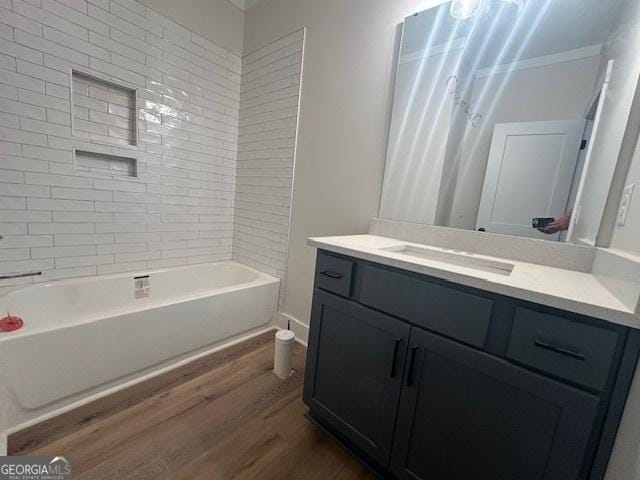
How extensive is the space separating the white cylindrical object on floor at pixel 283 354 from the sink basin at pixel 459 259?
2.94 ft

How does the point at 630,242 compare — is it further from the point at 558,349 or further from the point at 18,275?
the point at 18,275

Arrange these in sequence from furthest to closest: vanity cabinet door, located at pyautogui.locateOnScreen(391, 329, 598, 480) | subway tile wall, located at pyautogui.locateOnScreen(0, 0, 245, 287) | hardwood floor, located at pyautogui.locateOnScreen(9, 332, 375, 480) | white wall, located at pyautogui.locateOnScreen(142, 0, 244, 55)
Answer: white wall, located at pyautogui.locateOnScreen(142, 0, 244, 55) → subway tile wall, located at pyautogui.locateOnScreen(0, 0, 245, 287) → hardwood floor, located at pyautogui.locateOnScreen(9, 332, 375, 480) → vanity cabinet door, located at pyautogui.locateOnScreen(391, 329, 598, 480)

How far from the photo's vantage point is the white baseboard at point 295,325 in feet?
6.96

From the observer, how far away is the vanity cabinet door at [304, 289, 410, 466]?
3.33 feet

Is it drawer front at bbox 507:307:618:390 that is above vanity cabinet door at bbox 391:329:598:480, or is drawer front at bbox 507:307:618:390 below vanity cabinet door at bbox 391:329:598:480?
above

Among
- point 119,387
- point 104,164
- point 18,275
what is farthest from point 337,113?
point 18,275

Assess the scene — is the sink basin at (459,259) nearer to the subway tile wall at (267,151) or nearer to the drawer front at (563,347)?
the drawer front at (563,347)

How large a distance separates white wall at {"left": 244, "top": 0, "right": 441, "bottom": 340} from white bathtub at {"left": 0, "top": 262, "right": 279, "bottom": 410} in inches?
19.5

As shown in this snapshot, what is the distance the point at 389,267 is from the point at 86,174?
2078 millimetres

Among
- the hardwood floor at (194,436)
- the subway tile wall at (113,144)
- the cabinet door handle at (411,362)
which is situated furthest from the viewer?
the subway tile wall at (113,144)

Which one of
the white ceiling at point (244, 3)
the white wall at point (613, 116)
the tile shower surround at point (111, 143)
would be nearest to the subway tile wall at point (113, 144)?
the tile shower surround at point (111, 143)

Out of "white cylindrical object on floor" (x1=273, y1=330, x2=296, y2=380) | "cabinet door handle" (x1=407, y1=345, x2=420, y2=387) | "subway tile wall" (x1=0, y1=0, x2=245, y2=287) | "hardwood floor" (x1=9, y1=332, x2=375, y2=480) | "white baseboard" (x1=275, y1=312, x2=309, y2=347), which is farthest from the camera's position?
"white baseboard" (x1=275, y1=312, x2=309, y2=347)

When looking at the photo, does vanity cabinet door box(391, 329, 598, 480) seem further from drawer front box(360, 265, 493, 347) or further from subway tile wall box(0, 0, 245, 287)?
subway tile wall box(0, 0, 245, 287)

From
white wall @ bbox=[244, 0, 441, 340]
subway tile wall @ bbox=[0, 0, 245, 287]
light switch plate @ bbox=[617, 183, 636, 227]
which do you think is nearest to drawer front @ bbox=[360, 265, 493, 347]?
light switch plate @ bbox=[617, 183, 636, 227]
